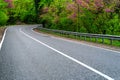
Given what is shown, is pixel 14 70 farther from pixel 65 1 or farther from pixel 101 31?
pixel 65 1

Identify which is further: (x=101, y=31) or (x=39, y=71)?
(x=101, y=31)

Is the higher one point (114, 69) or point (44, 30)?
point (114, 69)

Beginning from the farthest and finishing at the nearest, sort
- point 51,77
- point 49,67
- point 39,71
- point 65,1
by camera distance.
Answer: point 65,1 < point 49,67 < point 39,71 < point 51,77

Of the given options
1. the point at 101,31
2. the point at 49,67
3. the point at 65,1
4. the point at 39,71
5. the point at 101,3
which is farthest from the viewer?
the point at 65,1

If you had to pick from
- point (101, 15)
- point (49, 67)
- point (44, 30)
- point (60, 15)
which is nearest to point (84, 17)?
point (101, 15)

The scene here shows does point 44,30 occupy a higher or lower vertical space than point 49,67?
lower

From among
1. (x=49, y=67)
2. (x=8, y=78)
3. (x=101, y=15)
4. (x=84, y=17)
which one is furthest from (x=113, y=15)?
(x=8, y=78)

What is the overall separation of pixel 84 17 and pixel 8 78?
30.4 meters

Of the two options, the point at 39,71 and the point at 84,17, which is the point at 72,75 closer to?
the point at 39,71

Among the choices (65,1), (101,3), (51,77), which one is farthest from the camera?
(65,1)

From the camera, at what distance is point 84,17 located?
37969 millimetres

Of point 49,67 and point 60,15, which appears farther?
point 60,15

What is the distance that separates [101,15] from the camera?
3619 cm

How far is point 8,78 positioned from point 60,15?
37675 mm
